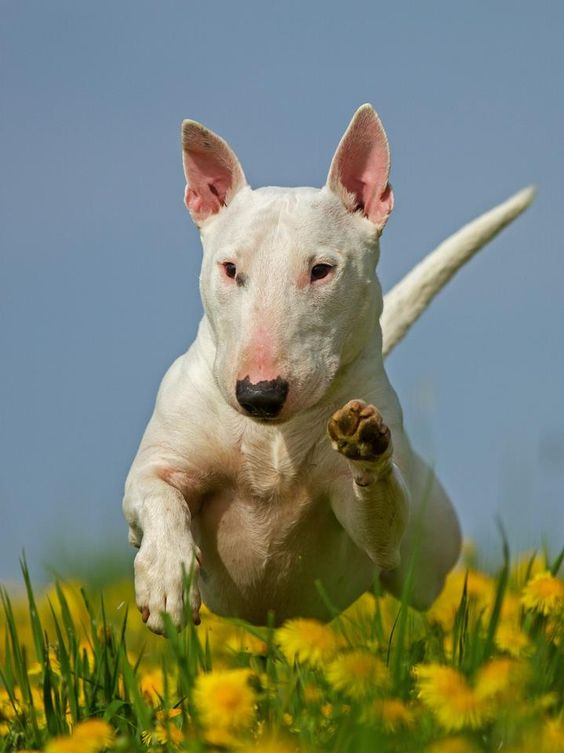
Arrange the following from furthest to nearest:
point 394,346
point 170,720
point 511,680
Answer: point 394,346 → point 170,720 → point 511,680

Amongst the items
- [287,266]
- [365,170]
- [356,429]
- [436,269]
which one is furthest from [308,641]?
[436,269]

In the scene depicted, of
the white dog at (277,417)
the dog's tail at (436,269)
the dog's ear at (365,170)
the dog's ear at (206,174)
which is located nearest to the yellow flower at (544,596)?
the white dog at (277,417)

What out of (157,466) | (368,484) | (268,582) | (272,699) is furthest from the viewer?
(268,582)

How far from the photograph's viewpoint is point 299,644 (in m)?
3.03

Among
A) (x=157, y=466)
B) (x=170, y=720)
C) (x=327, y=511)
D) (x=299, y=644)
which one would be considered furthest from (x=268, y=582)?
(x=299, y=644)

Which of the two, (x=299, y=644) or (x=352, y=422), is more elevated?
(x=352, y=422)

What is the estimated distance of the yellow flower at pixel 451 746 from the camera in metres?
2.62

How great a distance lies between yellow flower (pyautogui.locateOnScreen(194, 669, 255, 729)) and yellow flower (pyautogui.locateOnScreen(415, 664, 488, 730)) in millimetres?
398

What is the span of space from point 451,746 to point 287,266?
2.06 metres

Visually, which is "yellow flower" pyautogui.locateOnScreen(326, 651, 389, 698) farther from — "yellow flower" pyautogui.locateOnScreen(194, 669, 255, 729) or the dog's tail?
the dog's tail

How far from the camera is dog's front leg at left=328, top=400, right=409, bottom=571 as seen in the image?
376 centimetres

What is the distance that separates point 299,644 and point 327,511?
1.94m

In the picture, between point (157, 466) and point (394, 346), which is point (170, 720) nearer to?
point (157, 466)

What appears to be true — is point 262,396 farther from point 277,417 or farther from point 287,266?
point 287,266
